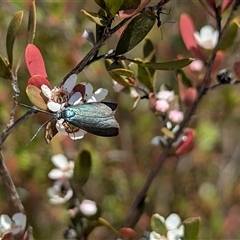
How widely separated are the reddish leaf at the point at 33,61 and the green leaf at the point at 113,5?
12 centimetres

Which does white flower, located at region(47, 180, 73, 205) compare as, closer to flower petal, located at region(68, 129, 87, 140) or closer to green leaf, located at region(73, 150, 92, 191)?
green leaf, located at region(73, 150, 92, 191)

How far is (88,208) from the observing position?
1.03 meters

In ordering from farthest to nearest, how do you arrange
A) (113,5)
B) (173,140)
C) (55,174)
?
(55,174), (173,140), (113,5)

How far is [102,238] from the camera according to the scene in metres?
1.83

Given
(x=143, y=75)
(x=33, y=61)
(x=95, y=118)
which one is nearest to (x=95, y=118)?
(x=95, y=118)

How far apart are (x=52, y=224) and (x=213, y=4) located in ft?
3.29

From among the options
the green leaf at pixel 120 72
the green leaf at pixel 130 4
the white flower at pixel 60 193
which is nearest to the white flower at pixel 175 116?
the green leaf at pixel 120 72

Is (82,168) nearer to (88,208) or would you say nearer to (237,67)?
(88,208)

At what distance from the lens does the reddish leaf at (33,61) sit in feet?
2.40

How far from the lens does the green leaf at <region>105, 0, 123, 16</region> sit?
0.67 metres

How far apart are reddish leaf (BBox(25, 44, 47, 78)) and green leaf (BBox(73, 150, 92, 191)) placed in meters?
0.30

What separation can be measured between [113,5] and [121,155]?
1187mm

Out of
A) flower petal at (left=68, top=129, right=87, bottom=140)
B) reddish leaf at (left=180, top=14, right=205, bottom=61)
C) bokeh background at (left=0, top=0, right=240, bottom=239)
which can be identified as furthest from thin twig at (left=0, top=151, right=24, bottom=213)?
bokeh background at (left=0, top=0, right=240, bottom=239)

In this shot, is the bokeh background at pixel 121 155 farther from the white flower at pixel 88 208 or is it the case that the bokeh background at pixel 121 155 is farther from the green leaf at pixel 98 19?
the green leaf at pixel 98 19
